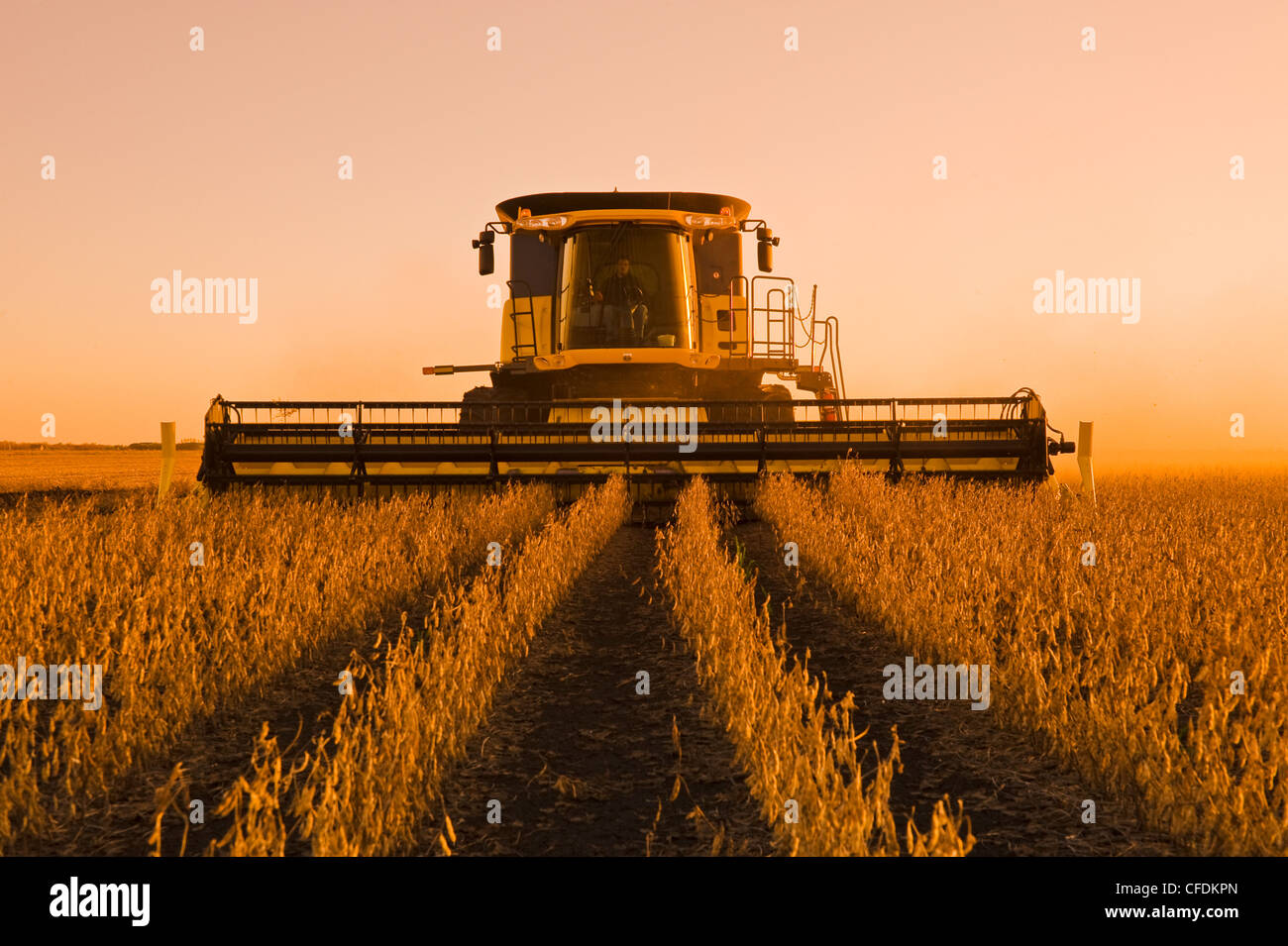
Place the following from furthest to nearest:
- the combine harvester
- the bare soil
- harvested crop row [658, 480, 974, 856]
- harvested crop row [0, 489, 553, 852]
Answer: the combine harvester
harvested crop row [0, 489, 553, 852]
the bare soil
harvested crop row [658, 480, 974, 856]

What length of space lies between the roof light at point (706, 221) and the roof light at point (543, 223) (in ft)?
4.97

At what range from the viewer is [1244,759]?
11.0 feet

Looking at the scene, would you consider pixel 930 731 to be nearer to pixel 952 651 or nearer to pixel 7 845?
pixel 952 651

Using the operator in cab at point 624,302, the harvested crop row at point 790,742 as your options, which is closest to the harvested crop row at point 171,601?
the harvested crop row at point 790,742

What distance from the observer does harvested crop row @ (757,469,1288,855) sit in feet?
10.6

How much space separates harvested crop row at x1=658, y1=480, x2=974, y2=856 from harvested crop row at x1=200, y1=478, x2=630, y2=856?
1001 mm

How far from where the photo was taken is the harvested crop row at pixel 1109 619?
3.22 m

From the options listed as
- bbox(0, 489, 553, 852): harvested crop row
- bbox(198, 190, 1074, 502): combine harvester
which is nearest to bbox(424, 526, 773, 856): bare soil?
bbox(0, 489, 553, 852): harvested crop row

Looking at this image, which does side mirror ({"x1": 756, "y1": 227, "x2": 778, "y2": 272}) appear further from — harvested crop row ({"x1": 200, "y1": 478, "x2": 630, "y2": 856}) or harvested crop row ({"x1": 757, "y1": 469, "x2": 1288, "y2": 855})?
harvested crop row ({"x1": 200, "y1": 478, "x2": 630, "y2": 856})

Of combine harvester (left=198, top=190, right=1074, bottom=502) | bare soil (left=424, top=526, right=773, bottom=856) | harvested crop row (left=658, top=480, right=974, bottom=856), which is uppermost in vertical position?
combine harvester (left=198, top=190, right=1074, bottom=502)

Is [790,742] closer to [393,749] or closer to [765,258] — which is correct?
[393,749]

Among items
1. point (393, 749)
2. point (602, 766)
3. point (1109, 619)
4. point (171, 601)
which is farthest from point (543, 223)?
point (393, 749)

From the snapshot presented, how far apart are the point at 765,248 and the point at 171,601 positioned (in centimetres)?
800
